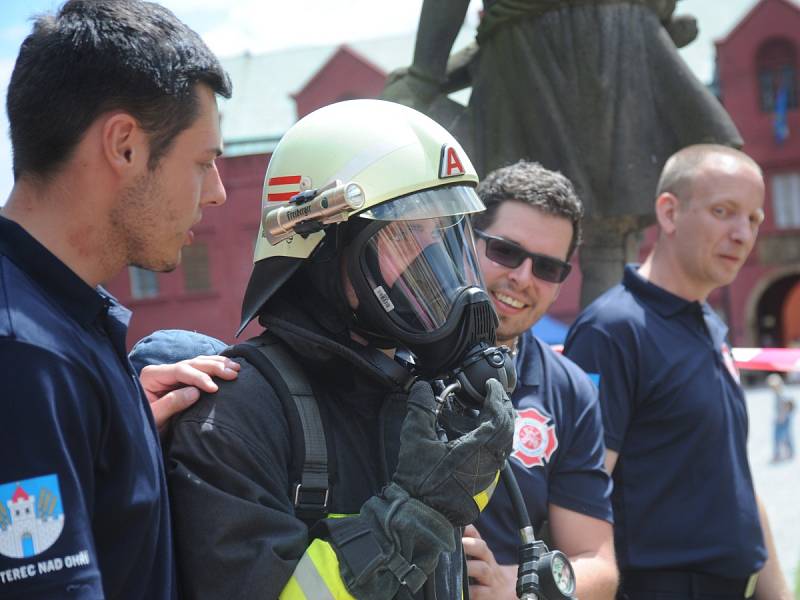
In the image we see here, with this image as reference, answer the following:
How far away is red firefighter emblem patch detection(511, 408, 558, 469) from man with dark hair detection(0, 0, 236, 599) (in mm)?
1154

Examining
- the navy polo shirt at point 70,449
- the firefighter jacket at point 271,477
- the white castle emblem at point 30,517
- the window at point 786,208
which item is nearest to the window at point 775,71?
the window at point 786,208

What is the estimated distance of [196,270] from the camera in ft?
108

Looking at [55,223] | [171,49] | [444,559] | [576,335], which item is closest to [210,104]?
[171,49]

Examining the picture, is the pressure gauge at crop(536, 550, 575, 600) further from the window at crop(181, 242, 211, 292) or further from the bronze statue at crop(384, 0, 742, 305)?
the window at crop(181, 242, 211, 292)

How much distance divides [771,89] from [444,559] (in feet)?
106

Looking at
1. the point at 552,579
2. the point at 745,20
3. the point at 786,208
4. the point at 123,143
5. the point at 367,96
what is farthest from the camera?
the point at 745,20

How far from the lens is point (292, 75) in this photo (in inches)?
1410

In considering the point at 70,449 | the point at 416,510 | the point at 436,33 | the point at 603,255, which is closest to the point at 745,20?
the point at 603,255

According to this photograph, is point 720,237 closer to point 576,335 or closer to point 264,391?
point 576,335

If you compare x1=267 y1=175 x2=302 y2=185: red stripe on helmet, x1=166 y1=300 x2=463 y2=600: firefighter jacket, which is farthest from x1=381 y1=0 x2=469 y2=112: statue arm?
x1=166 y1=300 x2=463 y2=600: firefighter jacket

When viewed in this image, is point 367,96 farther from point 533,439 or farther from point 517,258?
point 533,439

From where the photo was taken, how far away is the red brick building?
31.6 m

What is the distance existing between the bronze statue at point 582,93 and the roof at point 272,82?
27.7 meters

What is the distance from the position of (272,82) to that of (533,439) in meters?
33.8
